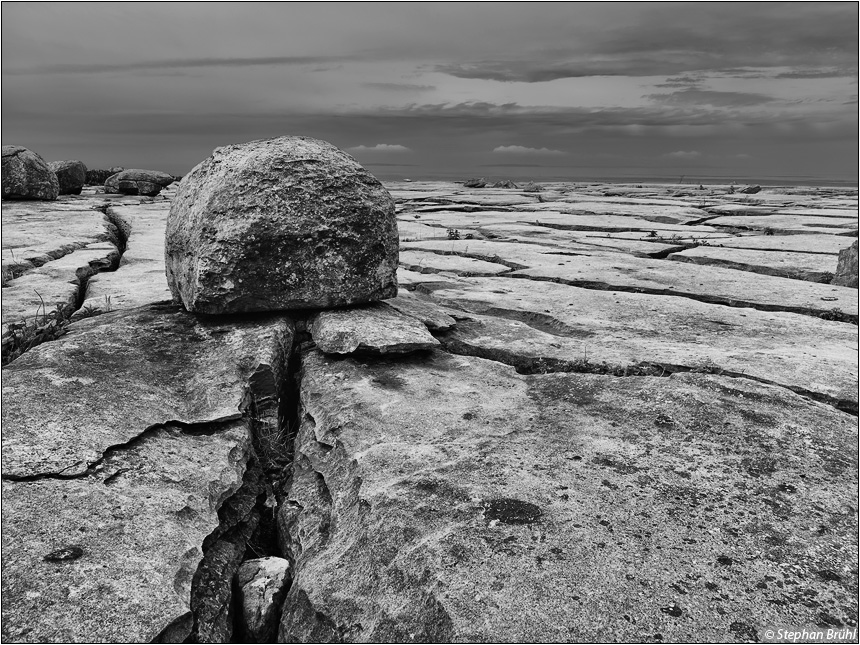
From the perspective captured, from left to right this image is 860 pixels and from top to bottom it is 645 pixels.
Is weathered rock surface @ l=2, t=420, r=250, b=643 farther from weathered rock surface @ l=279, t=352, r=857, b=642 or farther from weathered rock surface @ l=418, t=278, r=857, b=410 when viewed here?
weathered rock surface @ l=418, t=278, r=857, b=410

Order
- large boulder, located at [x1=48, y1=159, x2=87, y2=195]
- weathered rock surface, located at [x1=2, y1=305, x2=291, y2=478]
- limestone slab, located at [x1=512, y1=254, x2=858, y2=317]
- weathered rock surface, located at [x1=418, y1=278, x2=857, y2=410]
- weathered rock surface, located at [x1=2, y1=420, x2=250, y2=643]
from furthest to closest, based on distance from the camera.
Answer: large boulder, located at [x1=48, y1=159, x2=87, y2=195] → limestone slab, located at [x1=512, y1=254, x2=858, y2=317] → weathered rock surface, located at [x1=418, y1=278, x2=857, y2=410] → weathered rock surface, located at [x1=2, y1=305, x2=291, y2=478] → weathered rock surface, located at [x1=2, y1=420, x2=250, y2=643]

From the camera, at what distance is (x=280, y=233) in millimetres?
3189

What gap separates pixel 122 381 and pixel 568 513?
1777 millimetres

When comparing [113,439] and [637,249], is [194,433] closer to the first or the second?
[113,439]

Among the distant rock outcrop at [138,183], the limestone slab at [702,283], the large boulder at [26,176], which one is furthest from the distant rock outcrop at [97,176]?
the limestone slab at [702,283]

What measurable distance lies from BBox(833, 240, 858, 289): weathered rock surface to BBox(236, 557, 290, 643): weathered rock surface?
15.4 feet

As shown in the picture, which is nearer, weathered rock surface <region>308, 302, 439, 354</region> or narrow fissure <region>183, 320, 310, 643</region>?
narrow fissure <region>183, 320, 310, 643</region>

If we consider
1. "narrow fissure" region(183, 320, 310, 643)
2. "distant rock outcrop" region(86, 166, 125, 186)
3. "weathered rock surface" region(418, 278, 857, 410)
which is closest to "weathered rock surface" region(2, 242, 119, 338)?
"narrow fissure" region(183, 320, 310, 643)

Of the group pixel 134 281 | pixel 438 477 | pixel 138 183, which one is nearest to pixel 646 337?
pixel 438 477

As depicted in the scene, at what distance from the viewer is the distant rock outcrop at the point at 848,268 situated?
4.77 metres

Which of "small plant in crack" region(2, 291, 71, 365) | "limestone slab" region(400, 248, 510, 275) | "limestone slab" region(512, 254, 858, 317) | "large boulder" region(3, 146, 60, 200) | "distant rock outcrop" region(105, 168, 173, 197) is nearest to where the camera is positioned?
"small plant in crack" region(2, 291, 71, 365)

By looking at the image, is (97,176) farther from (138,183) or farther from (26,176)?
(26,176)

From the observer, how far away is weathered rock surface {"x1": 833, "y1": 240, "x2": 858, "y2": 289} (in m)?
4.77

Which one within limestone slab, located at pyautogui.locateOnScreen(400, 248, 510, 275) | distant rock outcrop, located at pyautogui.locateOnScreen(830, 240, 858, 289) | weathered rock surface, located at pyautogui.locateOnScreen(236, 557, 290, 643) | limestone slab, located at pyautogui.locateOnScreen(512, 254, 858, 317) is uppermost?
distant rock outcrop, located at pyautogui.locateOnScreen(830, 240, 858, 289)
